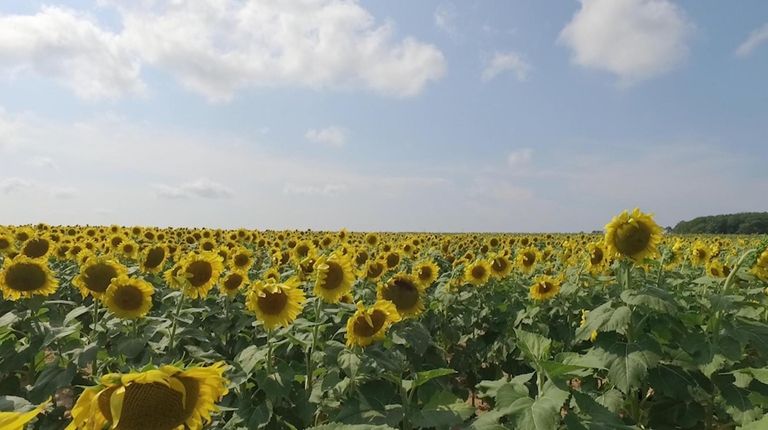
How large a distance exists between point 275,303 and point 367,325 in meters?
0.93

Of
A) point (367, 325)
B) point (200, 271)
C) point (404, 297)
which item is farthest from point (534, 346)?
point (200, 271)

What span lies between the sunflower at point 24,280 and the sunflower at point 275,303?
312 centimetres

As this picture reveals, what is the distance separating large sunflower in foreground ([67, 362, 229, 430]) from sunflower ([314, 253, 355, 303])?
9.94ft

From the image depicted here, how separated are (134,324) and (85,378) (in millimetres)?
665

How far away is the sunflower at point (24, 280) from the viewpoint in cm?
604

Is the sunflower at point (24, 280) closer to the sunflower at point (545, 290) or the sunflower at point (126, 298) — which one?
the sunflower at point (126, 298)

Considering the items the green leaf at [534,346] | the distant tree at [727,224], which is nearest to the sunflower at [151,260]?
the green leaf at [534,346]

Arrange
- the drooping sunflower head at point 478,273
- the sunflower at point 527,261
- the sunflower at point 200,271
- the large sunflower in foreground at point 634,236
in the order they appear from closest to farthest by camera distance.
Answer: the large sunflower in foreground at point 634,236
the sunflower at point 200,271
the drooping sunflower head at point 478,273
the sunflower at point 527,261

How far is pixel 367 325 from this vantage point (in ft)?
14.0

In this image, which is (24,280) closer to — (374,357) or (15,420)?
(374,357)

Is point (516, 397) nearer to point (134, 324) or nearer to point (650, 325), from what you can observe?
point (650, 325)

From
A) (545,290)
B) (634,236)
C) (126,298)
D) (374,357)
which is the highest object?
(634,236)

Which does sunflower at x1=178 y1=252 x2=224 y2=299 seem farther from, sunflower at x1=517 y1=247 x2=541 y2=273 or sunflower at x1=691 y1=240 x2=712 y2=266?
sunflower at x1=691 y1=240 x2=712 y2=266

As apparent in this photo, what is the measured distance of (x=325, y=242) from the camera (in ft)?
48.0
